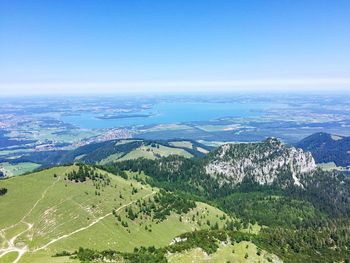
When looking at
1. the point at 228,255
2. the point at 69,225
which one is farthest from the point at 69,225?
the point at 228,255

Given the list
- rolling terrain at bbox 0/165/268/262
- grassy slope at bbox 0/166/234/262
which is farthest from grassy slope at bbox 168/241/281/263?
grassy slope at bbox 0/166/234/262

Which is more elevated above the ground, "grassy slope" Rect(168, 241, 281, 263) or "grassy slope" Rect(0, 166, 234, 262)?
"grassy slope" Rect(168, 241, 281, 263)

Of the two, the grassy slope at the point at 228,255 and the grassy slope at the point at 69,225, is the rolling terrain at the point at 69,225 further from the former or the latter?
the grassy slope at the point at 228,255

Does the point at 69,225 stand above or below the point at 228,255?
below

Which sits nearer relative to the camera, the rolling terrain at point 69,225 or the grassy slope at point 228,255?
the grassy slope at point 228,255

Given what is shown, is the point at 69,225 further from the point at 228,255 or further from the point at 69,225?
the point at 228,255

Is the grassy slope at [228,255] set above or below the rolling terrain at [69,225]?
above

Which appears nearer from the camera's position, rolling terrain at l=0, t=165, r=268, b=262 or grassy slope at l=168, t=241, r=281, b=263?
grassy slope at l=168, t=241, r=281, b=263

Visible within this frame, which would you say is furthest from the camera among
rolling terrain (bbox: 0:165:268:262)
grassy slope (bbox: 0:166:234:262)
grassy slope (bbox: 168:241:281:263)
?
grassy slope (bbox: 0:166:234:262)

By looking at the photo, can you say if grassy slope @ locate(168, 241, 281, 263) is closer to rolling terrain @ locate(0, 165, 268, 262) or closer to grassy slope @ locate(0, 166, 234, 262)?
rolling terrain @ locate(0, 165, 268, 262)

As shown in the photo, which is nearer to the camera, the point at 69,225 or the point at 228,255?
the point at 228,255

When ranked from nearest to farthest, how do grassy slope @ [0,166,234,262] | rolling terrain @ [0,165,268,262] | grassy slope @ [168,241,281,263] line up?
grassy slope @ [168,241,281,263]
rolling terrain @ [0,165,268,262]
grassy slope @ [0,166,234,262]

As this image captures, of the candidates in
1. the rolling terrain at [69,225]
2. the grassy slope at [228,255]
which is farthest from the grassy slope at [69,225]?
the grassy slope at [228,255]
